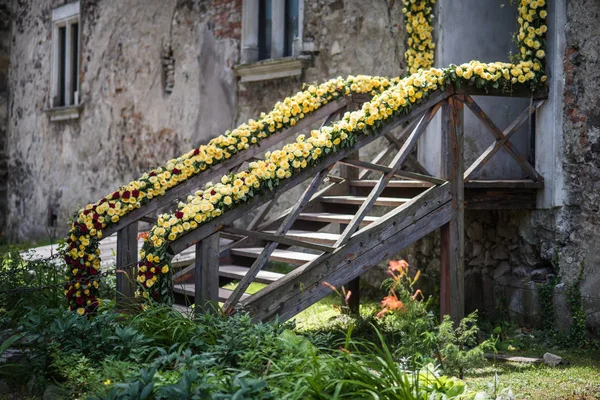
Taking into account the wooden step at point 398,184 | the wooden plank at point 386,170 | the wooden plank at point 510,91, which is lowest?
the wooden step at point 398,184

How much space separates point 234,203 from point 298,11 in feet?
14.2

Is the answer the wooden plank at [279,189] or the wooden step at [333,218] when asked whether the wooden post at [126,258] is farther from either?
the wooden step at [333,218]

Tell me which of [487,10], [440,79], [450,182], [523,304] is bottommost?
[523,304]

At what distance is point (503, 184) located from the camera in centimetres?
717

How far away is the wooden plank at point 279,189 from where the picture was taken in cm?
580

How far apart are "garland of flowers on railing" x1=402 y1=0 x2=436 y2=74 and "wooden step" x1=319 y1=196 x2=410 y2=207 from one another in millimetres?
1431

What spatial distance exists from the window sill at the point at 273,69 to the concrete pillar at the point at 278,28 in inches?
8.7

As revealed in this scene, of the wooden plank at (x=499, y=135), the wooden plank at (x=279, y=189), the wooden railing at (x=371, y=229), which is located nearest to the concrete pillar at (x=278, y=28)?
the wooden railing at (x=371, y=229)

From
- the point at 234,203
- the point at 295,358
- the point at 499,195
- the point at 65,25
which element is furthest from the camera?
the point at 65,25

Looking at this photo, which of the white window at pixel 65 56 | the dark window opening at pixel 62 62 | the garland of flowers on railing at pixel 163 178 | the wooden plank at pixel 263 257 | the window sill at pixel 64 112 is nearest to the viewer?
the wooden plank at pixel 263 257

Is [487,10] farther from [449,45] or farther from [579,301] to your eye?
[579,301]

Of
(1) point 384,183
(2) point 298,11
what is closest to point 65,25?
(2) point 298,11

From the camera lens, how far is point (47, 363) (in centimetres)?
516

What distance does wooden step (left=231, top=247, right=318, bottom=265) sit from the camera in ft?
21.1
